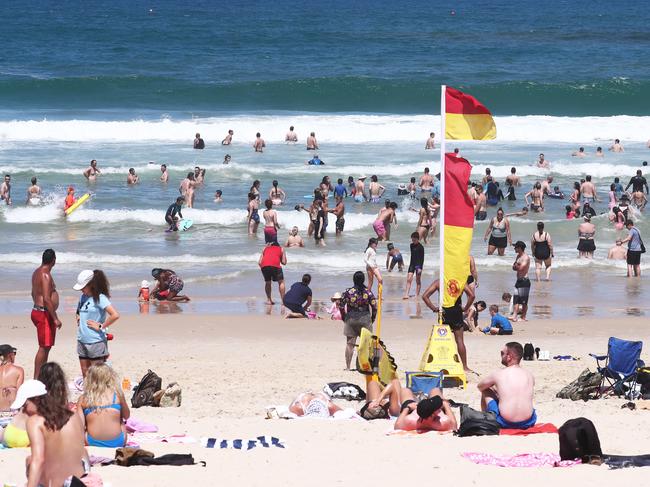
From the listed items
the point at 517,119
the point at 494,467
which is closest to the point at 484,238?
the point at 494,467

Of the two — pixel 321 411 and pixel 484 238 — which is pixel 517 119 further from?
pixel 321 411

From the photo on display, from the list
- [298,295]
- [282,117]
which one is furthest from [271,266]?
[282,117]

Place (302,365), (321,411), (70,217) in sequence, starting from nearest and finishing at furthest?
1. (321,411)
2. (302,365)
3. (70,217)

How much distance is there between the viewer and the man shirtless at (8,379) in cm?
865

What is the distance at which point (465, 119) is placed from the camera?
10.6m

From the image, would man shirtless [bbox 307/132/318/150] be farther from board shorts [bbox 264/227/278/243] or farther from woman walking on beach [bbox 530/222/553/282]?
woman walking on beach [bbox 530/222/553/282]

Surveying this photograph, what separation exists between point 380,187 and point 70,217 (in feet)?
23.1

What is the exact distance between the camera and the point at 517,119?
41.0 metres

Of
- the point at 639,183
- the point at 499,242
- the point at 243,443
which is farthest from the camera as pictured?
the point at 639,183

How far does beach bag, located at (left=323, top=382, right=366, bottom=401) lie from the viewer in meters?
10.0

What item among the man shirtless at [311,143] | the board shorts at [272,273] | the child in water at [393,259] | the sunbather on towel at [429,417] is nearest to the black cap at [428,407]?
the sunbather on towel at [429,417]

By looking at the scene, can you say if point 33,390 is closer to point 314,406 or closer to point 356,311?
point 314,406

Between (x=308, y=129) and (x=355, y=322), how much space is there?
89.2ft

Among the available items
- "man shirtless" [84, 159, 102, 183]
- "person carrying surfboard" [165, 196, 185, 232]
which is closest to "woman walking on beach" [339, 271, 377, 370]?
"person carrying surfboard" [165, 196, 185, 232]
